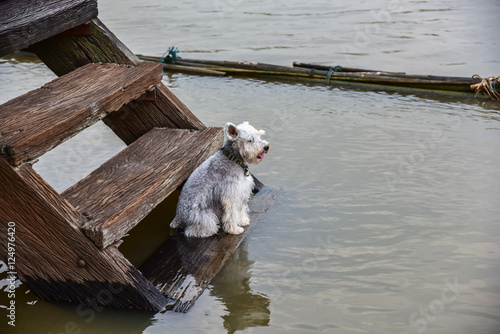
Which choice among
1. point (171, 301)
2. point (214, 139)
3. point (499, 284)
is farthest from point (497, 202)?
point (171, 301)

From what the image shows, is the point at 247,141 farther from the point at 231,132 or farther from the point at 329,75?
the point at 329,75

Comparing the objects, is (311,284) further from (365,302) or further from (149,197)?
(149,197)

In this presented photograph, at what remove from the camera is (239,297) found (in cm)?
542

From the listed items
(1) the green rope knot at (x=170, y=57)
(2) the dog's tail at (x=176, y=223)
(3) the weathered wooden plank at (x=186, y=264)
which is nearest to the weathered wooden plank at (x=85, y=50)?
(2) the dog's tail at (x=176, y=223)

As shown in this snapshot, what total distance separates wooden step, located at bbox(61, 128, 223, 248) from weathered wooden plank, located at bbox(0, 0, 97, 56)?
Result: 130 centimetres

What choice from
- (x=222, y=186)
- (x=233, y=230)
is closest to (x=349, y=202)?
(x=233, y=230)

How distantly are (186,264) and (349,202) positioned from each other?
2.23 meters

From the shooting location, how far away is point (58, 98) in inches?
215

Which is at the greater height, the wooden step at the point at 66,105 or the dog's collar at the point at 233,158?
the dog's collar at the point at 233,158

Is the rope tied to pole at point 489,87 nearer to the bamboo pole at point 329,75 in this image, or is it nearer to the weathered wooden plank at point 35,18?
the bamboo pole at point 329,75

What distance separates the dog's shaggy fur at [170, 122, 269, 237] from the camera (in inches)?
244

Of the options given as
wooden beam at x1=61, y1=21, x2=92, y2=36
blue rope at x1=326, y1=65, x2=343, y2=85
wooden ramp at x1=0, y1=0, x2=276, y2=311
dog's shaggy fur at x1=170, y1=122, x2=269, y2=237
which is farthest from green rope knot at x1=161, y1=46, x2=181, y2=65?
dog's shaggy fur at x1=170, y1=122, x2=269, y2=237

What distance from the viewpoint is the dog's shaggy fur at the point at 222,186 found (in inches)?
244

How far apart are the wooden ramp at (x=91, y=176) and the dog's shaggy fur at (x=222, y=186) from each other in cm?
14
